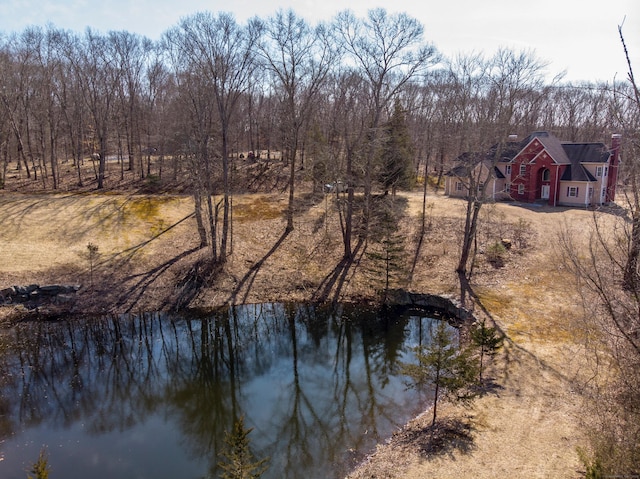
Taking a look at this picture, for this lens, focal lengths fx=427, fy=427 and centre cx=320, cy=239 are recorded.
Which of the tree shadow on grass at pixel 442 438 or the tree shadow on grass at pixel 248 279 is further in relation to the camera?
the tree shadow on grass at pixel 248 279

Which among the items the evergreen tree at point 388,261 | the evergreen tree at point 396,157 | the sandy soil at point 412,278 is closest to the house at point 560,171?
the sandy soil at point 412,278

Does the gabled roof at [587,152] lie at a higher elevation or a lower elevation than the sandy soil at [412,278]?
higher

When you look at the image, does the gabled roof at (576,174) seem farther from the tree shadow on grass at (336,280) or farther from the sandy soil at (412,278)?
the tree shadow on grass at (336,280)

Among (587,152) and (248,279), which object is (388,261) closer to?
(248,279)

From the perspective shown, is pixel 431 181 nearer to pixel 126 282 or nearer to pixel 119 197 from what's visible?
pixel 119 197

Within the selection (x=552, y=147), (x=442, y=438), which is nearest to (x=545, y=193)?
(x=552, y=147)

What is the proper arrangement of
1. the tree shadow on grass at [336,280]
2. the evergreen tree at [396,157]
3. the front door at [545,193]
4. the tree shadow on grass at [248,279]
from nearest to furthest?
the tree shadow on grass at [248,279] < the tree shadow on grass at [336,280] < the evergreen tree at [396,157] < the front door at [545,193]

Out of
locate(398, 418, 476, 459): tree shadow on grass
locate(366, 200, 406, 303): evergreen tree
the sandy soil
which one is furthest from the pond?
locate(366, 200, 406, 303): evergreen tree
